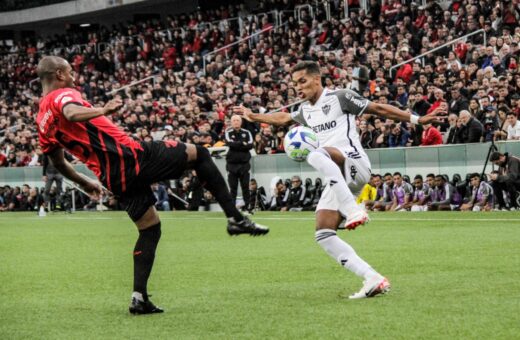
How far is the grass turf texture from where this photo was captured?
6.96 m

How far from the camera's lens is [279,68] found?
33156 millimetres

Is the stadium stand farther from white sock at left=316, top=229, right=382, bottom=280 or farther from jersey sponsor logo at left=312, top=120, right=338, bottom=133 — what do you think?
white sock at left=316, top=229, right=382, bottom=280

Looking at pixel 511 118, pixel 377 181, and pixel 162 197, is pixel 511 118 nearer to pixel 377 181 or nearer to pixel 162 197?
pixel 377 181

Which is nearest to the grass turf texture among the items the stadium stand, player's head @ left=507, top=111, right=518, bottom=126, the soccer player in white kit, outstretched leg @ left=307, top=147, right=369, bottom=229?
the soccer player in white kit

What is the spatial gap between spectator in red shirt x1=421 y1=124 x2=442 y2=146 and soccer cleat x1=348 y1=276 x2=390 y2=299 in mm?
15353

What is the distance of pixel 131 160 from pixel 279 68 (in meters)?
25.4

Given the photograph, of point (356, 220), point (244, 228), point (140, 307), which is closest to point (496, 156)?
point (356, 220)

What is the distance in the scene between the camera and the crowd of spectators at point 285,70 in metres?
23.7

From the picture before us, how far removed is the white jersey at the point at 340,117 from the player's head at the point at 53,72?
2553 mm

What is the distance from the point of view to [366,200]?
23984 millimetres

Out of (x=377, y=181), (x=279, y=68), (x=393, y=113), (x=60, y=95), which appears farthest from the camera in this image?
(x=279, y=68)

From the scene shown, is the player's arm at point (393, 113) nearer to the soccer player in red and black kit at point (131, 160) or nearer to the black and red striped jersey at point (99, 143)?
the soccer player in red and black kit at point (131, 160)

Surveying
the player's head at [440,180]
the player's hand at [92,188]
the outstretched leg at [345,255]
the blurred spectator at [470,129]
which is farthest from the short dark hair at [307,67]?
the player's head at [440,180]

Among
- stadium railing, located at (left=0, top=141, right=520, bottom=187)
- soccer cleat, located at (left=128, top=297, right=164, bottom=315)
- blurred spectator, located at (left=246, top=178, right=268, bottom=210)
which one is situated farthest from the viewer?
blurred spectator, located at (left=246, top=178, right=268, bottom=210)
